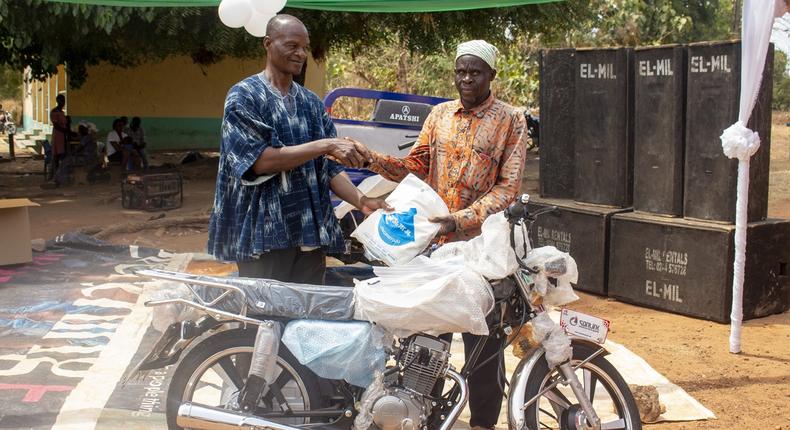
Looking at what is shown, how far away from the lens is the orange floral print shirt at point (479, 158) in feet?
12.3

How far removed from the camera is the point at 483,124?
3.76 meters

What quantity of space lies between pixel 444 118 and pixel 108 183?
42.2 feet

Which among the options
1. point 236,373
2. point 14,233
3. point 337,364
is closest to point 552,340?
point 337,364

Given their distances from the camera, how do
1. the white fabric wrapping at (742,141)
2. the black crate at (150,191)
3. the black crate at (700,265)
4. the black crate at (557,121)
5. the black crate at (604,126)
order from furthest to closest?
the black crate at (150,191), the black crate at (557,121), the black crate at (604,126), the black crate at (700,265), the white fabric wrapping at (742,141)

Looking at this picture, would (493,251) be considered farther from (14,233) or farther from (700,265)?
(14,233)

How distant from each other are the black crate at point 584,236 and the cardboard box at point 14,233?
14.0ft

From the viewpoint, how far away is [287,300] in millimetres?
3357

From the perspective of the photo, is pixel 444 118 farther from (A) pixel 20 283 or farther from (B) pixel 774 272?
(A) pixel 20 283

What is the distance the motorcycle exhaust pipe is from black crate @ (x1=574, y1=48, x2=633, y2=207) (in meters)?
4.44

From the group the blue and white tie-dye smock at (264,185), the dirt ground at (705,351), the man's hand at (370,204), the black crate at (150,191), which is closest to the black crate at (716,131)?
the dirt ground at (705,351)

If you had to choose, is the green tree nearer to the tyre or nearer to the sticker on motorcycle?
the tyre

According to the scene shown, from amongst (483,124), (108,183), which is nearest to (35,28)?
(108,183)

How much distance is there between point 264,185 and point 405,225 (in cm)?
55

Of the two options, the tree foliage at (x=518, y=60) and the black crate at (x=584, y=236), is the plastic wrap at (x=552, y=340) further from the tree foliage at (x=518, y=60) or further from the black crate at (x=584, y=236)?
the tree foliage at (x=518, y=60)
